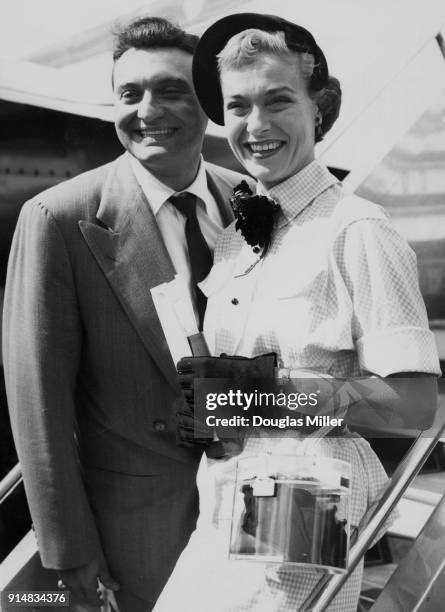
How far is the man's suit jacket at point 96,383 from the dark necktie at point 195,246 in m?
0.07

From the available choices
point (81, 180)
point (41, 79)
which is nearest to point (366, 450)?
point (81, 180)

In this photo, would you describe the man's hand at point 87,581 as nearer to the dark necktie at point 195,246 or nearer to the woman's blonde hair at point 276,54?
the dark necktie at point 195,246

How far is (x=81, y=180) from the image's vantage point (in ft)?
6.43

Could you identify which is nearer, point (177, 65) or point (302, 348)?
point (302, 348)

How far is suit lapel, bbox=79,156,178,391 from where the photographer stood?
6.07 feet

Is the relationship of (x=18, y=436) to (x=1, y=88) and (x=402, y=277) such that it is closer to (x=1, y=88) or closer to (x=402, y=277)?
(x=1, y=88)

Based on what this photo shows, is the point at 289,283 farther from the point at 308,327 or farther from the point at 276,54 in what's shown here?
the point at 276,54

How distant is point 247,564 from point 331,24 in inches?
48.3

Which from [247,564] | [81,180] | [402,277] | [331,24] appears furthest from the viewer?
[81,180]

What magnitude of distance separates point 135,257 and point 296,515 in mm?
724

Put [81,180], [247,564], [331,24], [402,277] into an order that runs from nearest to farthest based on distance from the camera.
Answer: [402,277] < [247,564] < [331,24] < [81,180]

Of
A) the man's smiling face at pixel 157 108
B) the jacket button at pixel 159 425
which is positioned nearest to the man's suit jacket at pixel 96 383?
the jacket button at pixel 159 425

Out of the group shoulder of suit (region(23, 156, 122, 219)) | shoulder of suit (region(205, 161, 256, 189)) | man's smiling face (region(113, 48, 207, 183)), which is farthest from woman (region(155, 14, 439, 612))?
shoulder of suit (region(23, 156, 122, 219))

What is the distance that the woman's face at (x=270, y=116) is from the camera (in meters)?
1.67
